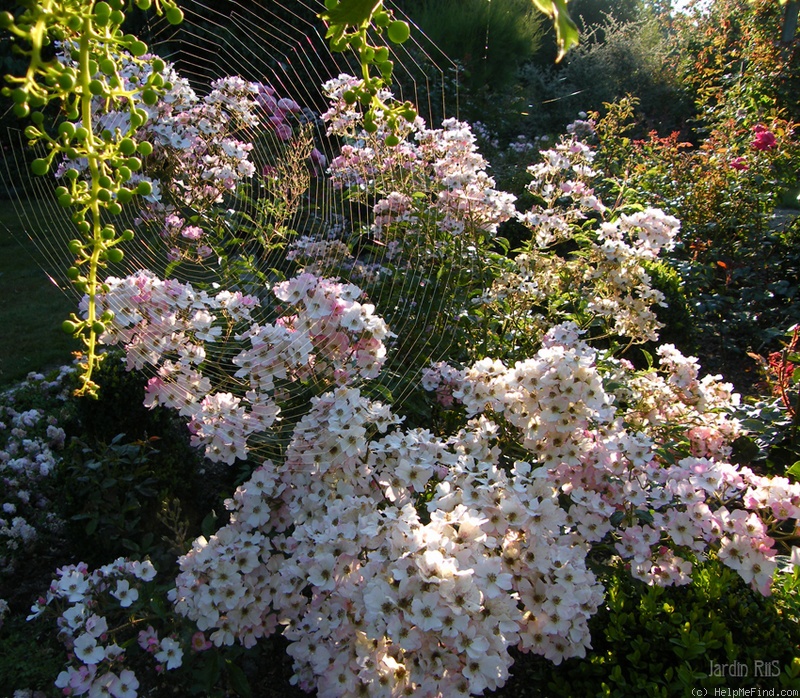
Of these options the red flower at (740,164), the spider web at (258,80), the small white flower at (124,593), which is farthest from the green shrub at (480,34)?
the small white flower at (124,593)

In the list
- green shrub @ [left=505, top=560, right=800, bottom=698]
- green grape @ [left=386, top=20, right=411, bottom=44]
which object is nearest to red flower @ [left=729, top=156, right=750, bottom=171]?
green shrub @ [left=505, top=560, right=800, bottom=698]

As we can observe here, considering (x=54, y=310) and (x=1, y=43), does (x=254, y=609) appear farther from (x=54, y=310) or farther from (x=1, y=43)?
(x=54, y=310)

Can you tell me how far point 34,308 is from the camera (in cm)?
479

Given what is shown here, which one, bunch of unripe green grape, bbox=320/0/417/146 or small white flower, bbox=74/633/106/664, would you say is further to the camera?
small white flower, bbox=74/633/106/664

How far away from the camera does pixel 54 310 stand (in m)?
4.75

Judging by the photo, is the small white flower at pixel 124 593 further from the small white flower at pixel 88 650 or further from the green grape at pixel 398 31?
the green grape at pixel 398 31

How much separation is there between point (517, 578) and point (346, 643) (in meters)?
0.39

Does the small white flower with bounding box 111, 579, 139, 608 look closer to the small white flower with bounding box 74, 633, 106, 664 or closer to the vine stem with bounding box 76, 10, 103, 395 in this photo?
the small white flower with bounding box 74, 633, 106, 664

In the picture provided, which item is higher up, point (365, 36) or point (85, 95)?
point (365, 36)

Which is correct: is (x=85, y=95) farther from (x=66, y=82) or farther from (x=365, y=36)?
(x=365, y=36)

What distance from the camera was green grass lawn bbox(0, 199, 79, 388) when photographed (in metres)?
4.00

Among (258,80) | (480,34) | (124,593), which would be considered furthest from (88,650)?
(480,34)

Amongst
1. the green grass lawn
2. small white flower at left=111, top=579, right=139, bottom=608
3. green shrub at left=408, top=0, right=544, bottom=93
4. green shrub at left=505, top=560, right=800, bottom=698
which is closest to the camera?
green shrub at left=505, top=560, right=800, bottom=698

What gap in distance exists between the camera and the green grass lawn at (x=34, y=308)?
13.1ft
